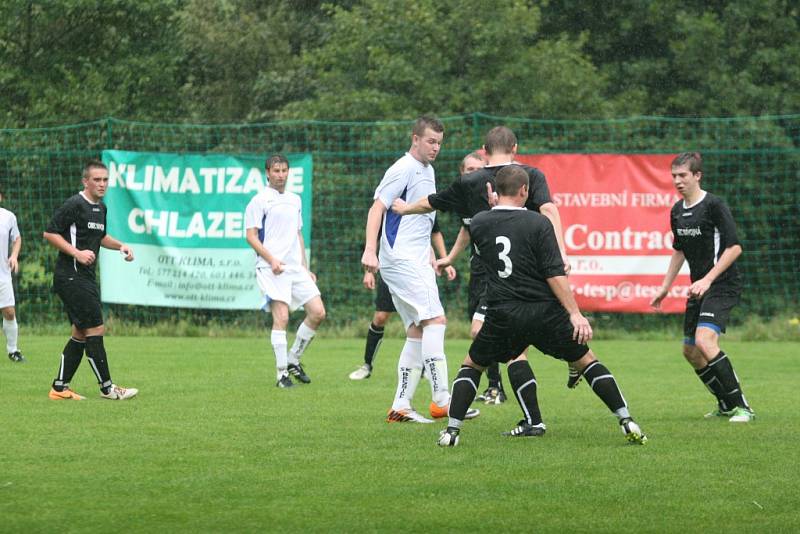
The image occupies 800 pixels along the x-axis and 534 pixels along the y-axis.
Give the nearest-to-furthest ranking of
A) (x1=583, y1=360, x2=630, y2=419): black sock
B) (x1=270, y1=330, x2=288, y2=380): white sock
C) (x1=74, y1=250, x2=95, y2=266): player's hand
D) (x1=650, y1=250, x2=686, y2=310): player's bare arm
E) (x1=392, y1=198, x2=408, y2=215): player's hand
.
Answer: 1. (x1=583, y1=360, x2=630, y2=419): black sock
2. (x1=392, y1=198, x2=408, y2=215): player's hand
3. (x1=650, y1=250, x2=686, y2=310): player's bare arm
4. (x1=74, y1=250, x2=95, y2=266): player's hand
5. (x1=270, y1=330, x2=288, y2=380): white sock

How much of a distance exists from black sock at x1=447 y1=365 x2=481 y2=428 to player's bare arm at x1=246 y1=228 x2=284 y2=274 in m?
4.04

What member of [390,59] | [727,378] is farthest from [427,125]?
[390,59]

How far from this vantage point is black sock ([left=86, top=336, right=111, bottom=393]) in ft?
32.6

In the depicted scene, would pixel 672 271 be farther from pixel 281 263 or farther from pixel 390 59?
pixel 390 59

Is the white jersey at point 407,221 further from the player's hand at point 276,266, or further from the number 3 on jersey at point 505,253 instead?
the player's hand at point 276,266

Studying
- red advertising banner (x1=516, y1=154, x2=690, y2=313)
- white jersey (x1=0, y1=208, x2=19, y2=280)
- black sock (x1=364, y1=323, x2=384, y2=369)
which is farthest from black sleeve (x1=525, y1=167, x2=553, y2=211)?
red advertising banner (x1=516, y1=154, x2=690, y2=313)

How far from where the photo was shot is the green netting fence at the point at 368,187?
1791 centimetres

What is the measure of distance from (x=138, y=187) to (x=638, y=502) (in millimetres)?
12760

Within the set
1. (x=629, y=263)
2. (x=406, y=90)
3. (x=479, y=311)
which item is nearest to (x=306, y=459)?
(x=479, y=311)

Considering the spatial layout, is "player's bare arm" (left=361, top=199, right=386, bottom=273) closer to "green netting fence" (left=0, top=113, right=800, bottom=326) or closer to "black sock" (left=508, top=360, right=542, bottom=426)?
"black sock" (left=508, top=360, right=542, bottom=426)

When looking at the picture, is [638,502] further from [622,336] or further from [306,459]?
[622,336]

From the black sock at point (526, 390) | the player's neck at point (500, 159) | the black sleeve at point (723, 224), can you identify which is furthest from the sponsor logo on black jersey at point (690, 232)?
the black sock at point (526, 390)

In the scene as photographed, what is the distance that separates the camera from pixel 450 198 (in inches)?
325

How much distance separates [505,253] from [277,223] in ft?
15.9
